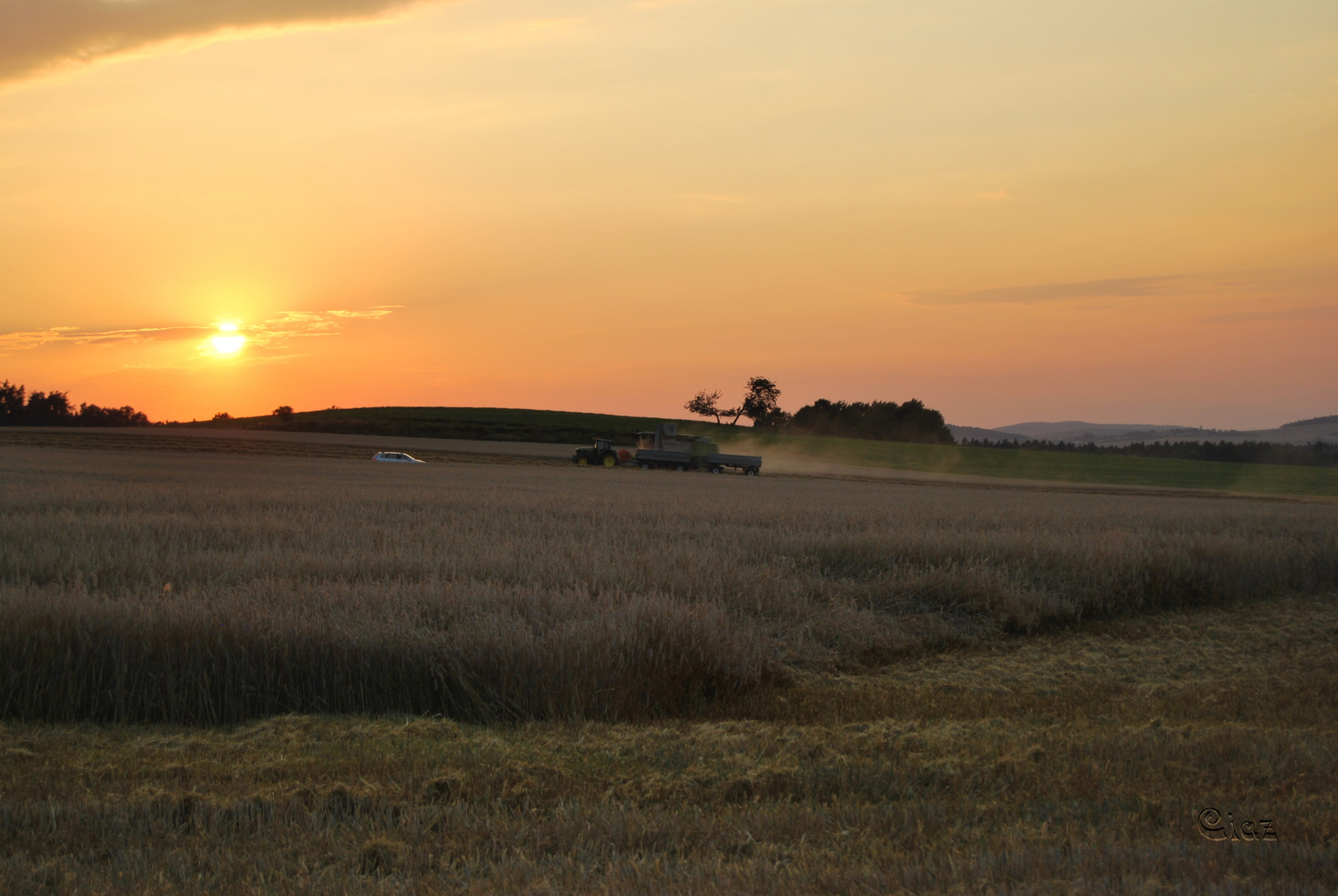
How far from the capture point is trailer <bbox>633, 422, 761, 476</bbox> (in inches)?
2051

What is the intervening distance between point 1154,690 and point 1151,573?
249 inches

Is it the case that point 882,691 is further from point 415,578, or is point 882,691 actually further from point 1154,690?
point 415,578

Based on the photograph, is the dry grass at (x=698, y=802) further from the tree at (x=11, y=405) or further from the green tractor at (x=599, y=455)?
the tree at (x=11, y=405)

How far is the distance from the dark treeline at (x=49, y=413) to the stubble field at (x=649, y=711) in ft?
283

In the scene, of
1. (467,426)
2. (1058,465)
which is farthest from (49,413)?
(1058,465)

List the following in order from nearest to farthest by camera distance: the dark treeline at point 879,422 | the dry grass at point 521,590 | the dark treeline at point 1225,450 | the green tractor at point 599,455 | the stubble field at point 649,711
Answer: the stubble field at point 649,711 < the dry grass at point 521,590 < the green tractor at point 599,455 < the dark treeline at point 1225,450 < the dark treeline at point 879,422

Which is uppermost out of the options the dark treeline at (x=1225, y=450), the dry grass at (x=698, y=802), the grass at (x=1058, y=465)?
the dark treeline at (x=1225, y=450)

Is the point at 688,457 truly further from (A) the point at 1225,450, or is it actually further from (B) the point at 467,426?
(A) the point at 1225,450

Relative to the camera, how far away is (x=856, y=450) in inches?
3130

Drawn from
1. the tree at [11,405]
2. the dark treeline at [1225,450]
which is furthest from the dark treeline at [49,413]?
the dark treeline at [1225,450]

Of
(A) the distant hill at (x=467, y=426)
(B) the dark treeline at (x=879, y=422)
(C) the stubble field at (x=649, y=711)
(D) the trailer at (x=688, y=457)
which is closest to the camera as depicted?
(C) the stubble field at (x=649, y=711)

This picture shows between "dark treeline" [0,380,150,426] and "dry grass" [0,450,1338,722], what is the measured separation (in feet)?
251

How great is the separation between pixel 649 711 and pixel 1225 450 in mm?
85428

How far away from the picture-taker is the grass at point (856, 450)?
201 ft
